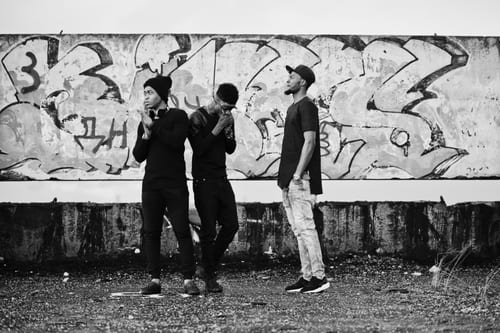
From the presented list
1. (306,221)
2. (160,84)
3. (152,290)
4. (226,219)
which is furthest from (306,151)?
(152,290)

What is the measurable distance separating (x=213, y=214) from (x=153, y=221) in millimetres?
565

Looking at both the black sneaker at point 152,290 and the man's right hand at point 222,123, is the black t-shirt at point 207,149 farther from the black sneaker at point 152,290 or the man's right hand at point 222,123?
the black sneaker at point 152,290

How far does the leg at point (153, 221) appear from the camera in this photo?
269 inches

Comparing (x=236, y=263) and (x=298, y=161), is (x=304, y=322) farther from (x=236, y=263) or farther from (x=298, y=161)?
(x=236, y=263)

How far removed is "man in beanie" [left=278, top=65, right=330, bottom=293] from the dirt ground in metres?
0.33

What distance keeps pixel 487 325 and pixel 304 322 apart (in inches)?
51.2

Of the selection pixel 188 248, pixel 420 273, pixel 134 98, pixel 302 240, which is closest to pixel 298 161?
pixel 302 240

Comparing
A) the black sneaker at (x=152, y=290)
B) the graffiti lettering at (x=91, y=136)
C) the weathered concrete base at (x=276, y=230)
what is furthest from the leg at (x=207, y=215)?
the graffiti lettering at (x=91, y=136)

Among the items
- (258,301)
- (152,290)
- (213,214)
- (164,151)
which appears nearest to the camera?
(258,301)

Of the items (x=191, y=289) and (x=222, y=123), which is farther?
(x=222, y=123)

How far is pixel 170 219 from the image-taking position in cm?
686

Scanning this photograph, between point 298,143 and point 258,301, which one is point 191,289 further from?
point 298,143

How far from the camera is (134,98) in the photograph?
1012 cm

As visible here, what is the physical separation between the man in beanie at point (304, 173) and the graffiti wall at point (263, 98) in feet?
10.0
